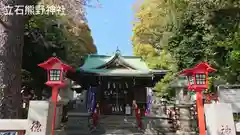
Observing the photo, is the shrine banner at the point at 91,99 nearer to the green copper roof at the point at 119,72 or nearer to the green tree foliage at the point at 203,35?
the green copper roof at the point at 119,72

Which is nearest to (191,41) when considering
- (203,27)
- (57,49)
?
(203,27)

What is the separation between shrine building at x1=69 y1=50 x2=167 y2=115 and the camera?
1494cm

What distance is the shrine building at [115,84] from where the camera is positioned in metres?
14.9

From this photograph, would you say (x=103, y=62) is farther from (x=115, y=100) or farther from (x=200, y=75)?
(x=200, y=75)

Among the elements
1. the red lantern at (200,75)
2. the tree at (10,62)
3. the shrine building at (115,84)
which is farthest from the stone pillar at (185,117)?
the tree at (10,62)

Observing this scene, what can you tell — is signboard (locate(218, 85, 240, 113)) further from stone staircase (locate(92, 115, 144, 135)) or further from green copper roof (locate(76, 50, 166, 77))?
green copper roof (locate(76, 50, 166, 77))

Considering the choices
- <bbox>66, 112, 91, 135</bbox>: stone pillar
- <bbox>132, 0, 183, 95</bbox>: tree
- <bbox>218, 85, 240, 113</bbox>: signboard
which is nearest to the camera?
<bbox>218, 85, 240, 113</bbox>: signboard

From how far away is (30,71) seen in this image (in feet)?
43.1

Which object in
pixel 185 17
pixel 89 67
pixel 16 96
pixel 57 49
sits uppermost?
pixel 185 17

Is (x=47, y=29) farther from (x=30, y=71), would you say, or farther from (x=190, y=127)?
(x=190, y=127)

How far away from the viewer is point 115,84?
15.9m

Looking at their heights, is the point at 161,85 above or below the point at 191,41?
below

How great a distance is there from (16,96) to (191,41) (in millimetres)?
11929

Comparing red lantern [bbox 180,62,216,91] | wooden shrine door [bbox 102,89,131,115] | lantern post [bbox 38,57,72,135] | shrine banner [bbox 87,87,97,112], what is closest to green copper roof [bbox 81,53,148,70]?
shrine banner [bbox 87,87,97,112]
